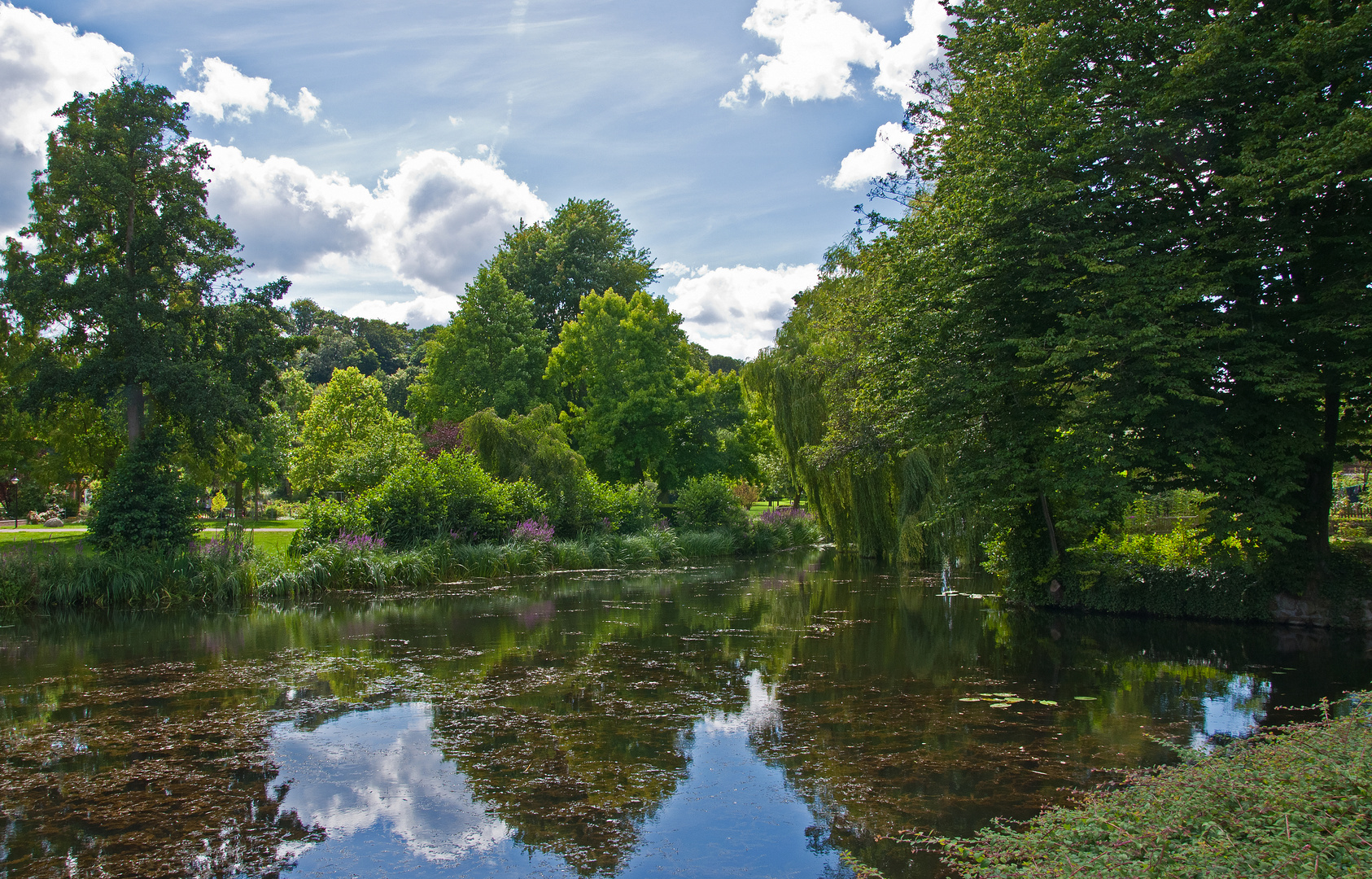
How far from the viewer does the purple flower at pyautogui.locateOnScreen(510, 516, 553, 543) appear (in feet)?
72.8

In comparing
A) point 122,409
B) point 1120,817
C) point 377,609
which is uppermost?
point 122,409

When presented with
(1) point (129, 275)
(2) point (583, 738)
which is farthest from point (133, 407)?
(2) point (583, 738)

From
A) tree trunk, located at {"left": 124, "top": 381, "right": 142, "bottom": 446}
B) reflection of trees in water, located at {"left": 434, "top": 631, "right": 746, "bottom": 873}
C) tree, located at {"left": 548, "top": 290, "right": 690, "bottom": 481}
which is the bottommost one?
reflection of trees in water, located at {"left": 434, "top": 631, "right": 746, "bottom": 873}

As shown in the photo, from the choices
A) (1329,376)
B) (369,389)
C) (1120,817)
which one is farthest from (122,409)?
(1329,376)

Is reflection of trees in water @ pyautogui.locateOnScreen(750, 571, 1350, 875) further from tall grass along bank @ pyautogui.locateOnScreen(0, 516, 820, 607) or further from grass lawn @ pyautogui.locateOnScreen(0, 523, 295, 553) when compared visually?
grass lawn @ pyautogui.locateOnScreen(0, 523, 295, 553)

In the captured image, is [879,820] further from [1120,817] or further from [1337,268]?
[1337,268]

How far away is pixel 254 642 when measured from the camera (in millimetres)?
11906

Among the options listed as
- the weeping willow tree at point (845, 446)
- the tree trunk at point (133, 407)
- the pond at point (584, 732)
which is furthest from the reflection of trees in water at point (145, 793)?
the tree trunk at point (133, 407)

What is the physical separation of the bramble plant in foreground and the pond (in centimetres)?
489

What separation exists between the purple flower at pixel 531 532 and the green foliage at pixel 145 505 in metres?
7.81

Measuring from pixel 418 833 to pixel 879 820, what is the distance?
303cm

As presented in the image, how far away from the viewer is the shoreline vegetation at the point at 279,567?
1531 cm

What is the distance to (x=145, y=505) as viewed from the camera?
16.3 metres

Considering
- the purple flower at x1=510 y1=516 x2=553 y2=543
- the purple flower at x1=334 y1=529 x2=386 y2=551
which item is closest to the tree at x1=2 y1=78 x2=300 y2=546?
the purple flower at x1=334 y1=529 x2=386 y2=551
